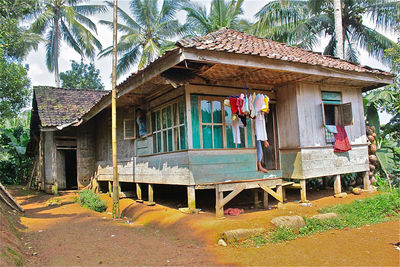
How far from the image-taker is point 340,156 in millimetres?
8680

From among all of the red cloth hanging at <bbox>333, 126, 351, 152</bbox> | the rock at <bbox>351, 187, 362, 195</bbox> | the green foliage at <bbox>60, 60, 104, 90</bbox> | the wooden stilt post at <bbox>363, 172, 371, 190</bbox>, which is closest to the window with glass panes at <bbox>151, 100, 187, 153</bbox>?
the red cloth hanging at <bbox>333, 126, 351, 152</bbox>

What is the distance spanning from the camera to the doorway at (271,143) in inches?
337

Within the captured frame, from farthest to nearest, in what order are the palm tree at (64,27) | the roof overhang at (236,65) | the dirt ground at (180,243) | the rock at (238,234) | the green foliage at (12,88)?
the palm tree at (64,27), the green foliage at (12,88), the roof overhang at (236,65), the rock at (238,234), the dirt ground at (180,243)


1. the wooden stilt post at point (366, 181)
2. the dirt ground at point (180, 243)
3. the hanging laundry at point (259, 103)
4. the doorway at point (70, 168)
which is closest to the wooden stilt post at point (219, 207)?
the dirt ground at point (180, 243)

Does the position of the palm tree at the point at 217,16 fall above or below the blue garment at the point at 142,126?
above

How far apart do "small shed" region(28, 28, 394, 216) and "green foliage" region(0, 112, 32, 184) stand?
454 inches

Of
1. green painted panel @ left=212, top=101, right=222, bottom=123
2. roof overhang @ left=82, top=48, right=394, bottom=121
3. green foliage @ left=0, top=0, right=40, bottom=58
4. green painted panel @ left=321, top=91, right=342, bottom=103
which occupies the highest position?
green foliage @ left=0, top=0, right=40, bottom=58

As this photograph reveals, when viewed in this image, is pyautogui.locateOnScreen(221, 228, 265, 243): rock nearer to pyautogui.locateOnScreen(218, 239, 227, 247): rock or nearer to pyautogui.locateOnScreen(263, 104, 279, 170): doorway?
pyautogui.locateOnScreen(218, 239, 227, 247): rock

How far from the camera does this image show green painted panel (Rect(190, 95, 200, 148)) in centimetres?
702

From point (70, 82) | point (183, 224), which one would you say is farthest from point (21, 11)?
point (70, 82)

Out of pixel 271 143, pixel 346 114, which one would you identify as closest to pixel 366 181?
pixel 346 114

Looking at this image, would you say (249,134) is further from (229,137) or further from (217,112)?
(217,112)

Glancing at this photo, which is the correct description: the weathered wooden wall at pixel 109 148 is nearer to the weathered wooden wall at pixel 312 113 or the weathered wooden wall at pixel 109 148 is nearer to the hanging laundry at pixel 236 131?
the hanging laundry at pixel 236 131

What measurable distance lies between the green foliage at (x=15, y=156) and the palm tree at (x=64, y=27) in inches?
240
